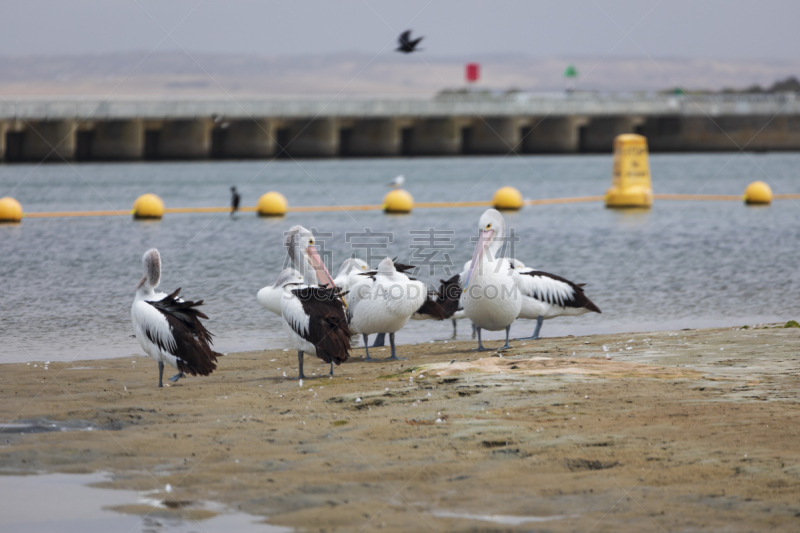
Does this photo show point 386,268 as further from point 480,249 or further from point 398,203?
point 398,203

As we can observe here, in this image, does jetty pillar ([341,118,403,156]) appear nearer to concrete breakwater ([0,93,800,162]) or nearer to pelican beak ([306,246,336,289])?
concrete breakwater ([0,93,800,162])

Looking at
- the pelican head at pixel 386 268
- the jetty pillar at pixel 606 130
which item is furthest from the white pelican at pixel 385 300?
the jetty pillar at pixel 606 130

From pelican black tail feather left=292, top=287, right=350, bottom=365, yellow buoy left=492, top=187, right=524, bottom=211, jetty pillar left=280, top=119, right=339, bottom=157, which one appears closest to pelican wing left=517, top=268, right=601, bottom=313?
pelican black tail feather left=292, top=287, right=350, bottom=365

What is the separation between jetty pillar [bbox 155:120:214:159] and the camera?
2039 inches

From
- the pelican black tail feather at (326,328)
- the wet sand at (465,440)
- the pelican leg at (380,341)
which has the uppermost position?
the pelican black tail feather at (326,328)

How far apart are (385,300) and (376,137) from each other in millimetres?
49215

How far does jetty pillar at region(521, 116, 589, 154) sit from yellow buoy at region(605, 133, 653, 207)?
3688 centimetres

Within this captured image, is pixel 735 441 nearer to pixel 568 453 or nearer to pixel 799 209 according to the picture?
pixel 568 453

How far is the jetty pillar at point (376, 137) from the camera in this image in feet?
185

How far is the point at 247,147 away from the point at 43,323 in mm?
43768

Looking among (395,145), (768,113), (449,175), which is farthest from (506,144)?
(768,113)

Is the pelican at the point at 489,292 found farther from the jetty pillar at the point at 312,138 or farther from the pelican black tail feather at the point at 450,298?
the jetty pillar at the point at 312,138

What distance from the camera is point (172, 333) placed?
701cm

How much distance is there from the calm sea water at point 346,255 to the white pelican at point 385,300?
1.60 metres
